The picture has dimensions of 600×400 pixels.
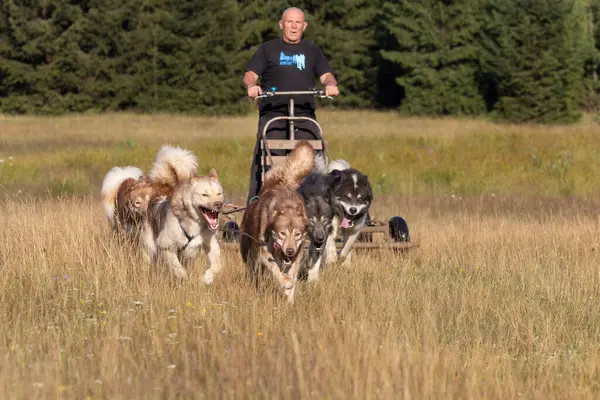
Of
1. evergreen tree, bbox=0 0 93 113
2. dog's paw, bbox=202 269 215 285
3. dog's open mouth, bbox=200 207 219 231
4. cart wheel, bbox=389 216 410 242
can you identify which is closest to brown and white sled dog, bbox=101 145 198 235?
dog's open mouth, bbox=200 207 219 231

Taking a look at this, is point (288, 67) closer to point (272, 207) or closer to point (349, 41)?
point (272, 207)

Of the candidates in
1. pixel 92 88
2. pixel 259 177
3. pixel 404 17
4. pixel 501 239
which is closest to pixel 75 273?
pixel 259 177

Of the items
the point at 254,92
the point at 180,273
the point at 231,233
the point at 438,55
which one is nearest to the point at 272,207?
the point at 180,273

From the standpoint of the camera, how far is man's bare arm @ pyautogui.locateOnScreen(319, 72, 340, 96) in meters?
9.80

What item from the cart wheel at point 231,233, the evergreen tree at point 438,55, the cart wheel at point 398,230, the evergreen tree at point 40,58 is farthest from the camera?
the evergreen tree at point 438,55

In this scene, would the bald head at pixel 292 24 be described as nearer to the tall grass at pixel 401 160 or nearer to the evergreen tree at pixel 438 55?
the tall grass at pixel 401 160

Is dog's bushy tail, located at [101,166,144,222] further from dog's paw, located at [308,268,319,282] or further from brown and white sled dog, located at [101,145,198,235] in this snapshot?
dog's paw, located at [308,268,319,282]

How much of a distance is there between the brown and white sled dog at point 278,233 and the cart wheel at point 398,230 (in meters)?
2.39

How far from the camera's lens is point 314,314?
7.27 m

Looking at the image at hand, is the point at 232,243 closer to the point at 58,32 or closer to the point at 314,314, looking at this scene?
the point at 314,314

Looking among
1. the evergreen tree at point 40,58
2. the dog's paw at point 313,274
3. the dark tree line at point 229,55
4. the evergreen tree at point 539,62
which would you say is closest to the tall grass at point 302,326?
the dog's paw at point 313,274

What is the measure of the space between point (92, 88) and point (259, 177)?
146ft

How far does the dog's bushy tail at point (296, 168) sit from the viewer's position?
8664 mm

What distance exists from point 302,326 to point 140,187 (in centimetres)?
348
